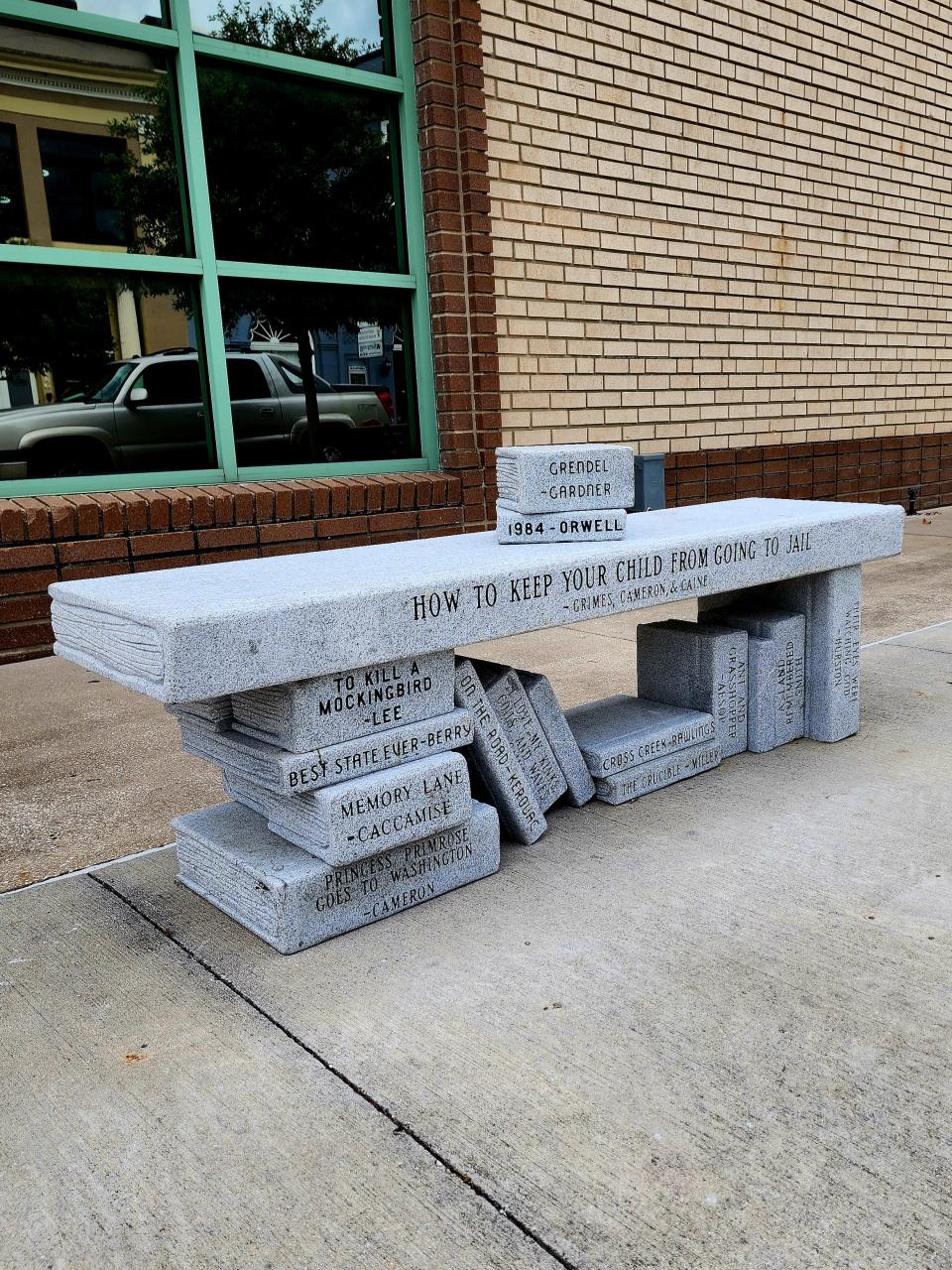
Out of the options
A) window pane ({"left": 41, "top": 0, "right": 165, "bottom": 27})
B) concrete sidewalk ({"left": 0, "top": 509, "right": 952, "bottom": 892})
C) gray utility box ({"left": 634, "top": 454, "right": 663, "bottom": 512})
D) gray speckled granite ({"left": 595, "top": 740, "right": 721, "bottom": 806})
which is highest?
window pane ({"left": 41, "top": 0, "right": 165, "bottom": 27})

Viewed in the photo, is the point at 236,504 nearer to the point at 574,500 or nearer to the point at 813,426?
the point at 574,500

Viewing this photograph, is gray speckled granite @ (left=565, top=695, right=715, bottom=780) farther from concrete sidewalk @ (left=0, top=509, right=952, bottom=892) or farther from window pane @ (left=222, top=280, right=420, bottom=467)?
window pane @ (left=222, top=280, right=420, bottom=467)

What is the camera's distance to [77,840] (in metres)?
3.22

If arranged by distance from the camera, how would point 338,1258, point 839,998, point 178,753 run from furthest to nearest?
point 178,753
point 839,998
point 338,1258

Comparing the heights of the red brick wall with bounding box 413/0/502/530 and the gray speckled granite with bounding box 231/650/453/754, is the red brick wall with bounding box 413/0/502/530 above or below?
above

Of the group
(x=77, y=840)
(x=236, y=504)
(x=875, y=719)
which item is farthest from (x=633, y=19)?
(x=77, y=840)

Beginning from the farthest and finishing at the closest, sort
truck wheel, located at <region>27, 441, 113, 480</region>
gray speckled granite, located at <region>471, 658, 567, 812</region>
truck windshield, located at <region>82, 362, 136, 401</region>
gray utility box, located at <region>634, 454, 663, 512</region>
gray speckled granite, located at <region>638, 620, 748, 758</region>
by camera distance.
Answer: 1. gray utility box, located at <region>634, 454, 663, 512</region>
2. truck windshield, located at <region>82, 362, 136, 401</region>
3. truck wheel, located at <region>27, 441, 113, 480</region>
4. gray speckled granite, located at <region>638, 620, 748, 758</region>
5. gray speckled granite, located at <region>471, 658, 567, 812</region>

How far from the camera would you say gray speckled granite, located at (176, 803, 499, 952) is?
248 cm

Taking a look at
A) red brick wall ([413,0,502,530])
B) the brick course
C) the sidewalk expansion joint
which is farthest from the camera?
the brick course

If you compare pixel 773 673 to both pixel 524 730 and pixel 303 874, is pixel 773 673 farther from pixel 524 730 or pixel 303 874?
pixel 303 874

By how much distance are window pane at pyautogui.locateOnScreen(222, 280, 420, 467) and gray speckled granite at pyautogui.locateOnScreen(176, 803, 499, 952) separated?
A: 3655mm

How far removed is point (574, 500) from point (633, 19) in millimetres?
5500

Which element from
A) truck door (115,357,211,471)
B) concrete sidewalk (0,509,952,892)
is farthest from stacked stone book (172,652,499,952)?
truck door (115,357,211,471)

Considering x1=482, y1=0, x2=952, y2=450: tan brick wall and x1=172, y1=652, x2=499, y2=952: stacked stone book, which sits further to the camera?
x1=482, y1=0, x2=952, y2=450: tan brick wall
